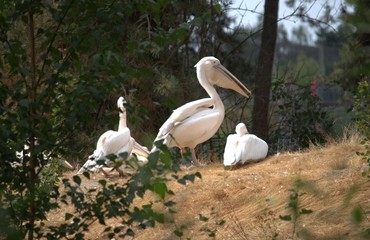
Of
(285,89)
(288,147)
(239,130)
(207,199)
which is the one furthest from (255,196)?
(285,89)

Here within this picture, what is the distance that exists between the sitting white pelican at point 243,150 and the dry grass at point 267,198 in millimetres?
133

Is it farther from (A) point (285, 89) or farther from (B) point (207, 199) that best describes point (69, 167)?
(A) point (285, 89)

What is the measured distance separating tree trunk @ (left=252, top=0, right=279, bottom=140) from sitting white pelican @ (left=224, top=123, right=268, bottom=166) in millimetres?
4479

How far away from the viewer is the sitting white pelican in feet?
31.1

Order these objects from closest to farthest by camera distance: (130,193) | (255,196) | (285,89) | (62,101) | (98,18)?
1. (130,193)
2. (98,18)
3. (62,101)
4. (255,196)
5. (285,89)

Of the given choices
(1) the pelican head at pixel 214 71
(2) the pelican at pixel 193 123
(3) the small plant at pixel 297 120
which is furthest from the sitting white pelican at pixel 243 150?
(3) the small plant at pixel 297 120

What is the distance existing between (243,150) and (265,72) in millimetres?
5904

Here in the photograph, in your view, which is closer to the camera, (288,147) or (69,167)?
(69,167)

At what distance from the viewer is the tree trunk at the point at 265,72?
14852 mm

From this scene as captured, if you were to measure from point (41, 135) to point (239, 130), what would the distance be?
6790 millimetres

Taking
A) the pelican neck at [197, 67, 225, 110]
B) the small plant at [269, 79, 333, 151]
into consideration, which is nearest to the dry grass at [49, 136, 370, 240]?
the pelican neck at [197, 67, 225, 110]

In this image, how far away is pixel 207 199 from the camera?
778 centimetres

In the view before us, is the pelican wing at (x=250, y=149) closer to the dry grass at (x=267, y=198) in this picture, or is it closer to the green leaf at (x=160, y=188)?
the dry grass at (x=267, y=198)

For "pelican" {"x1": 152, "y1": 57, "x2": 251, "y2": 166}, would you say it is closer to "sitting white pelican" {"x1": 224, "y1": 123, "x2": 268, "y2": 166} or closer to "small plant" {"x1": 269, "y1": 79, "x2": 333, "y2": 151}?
"sitting white pelican" {"x1": 224, "y1": 123, "x2": 268, "y2": 166}
